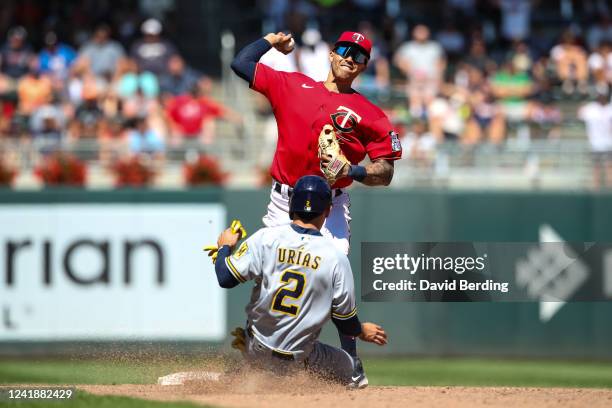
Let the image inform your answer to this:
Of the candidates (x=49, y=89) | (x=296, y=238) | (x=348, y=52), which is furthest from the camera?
(x=49, y=89)

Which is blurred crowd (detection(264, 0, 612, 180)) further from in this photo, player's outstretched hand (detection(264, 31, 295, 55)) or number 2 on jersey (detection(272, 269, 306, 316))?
number 2 on jersey (detection(272, 269, 306, 316))

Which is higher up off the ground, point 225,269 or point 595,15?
point 595,15

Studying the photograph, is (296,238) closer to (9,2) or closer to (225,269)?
(225,269)

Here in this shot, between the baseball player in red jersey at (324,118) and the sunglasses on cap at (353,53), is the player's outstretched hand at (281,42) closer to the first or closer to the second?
the baseball player in red jersey at (324,118)

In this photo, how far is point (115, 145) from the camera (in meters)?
13.8

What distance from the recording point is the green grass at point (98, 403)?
721 centimetres

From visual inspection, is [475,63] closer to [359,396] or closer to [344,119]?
[344,119]

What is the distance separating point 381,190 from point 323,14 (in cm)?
590

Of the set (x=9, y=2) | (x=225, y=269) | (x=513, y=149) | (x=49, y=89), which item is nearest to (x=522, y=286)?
(x=513, y=149)

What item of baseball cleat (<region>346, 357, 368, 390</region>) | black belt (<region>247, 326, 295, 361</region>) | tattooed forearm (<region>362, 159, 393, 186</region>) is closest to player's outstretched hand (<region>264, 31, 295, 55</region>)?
tattooed forearm (<region>362, 159, 393, 186</region>)

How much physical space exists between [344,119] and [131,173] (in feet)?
19.9

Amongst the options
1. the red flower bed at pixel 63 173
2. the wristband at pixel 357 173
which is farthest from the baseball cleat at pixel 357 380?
the red flower bed at pixel 63 173

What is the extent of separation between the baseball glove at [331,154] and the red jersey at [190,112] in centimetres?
730

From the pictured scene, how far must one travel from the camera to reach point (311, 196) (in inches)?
289
